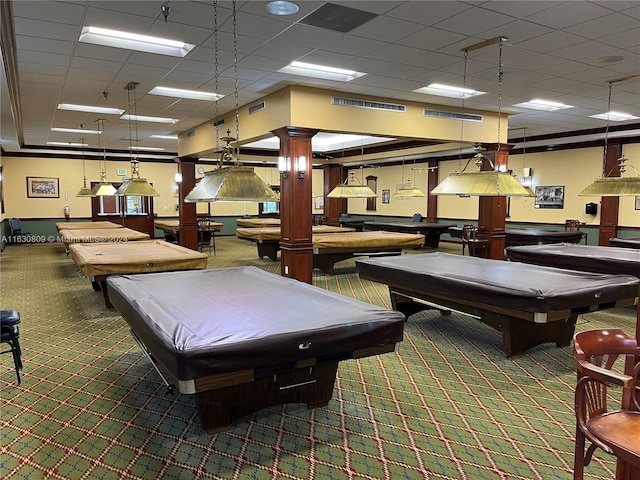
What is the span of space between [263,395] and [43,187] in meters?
14.0

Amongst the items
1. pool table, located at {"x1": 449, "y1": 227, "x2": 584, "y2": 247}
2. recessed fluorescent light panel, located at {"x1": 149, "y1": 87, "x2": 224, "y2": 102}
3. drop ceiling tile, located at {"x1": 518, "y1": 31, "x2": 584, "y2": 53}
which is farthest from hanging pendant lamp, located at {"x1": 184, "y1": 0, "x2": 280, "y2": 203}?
pool table, located at {"x1": 449, "y1": 227, "x2": 584, "y2": 247}

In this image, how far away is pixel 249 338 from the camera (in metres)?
2.21

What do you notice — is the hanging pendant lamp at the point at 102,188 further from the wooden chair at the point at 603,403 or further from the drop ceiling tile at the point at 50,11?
the wooden chair at the point at 603,403

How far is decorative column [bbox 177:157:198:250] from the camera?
1041 centimetres

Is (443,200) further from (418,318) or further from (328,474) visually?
(328,474)

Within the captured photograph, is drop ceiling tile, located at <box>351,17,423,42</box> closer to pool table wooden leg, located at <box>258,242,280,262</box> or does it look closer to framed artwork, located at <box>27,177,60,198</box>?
pool table wooden leg, located at <box>258,242,280,262</box>

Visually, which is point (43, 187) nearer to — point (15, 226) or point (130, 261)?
point (15, 226)

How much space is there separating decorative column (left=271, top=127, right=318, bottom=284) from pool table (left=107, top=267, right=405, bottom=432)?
3080mm

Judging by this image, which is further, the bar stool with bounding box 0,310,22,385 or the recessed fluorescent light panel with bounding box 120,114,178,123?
the recessed fluorescent light panel with bounding box 120,114,178,123

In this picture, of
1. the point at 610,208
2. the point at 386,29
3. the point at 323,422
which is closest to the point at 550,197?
the point at 610,208

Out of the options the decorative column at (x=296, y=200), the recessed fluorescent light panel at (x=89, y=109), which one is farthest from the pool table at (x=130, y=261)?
the recessed fluorescent light panel at (x=89, y=109)

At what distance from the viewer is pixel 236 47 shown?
4.68m

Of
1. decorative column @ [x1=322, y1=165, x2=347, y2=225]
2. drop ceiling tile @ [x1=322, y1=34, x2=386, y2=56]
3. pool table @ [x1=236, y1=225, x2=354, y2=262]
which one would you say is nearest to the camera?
drop ceiling tile @ [x1=322, y1=34, x2=386, y2=56]

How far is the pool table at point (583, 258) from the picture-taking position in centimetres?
509
